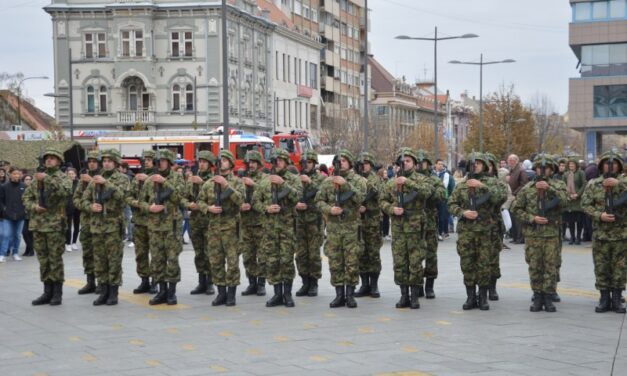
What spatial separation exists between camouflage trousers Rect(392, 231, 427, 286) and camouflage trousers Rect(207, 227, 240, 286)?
2.18 meters

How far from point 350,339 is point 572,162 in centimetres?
1291

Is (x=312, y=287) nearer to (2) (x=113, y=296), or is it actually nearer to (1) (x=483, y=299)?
(1) (x=483, y=299)

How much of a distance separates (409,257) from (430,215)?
87 cm

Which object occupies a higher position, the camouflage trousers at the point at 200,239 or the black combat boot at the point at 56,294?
the camouflage trousers at the point at 200,239

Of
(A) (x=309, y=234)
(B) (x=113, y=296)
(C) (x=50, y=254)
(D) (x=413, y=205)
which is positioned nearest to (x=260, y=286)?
Answer: (A) (x=309, y=234)

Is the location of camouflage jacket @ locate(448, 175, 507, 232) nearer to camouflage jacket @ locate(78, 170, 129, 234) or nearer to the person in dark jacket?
camouflage jacket @ locate(78, 170, 129, 234)

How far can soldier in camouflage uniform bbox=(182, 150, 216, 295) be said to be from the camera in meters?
14.8

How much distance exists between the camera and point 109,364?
388 inches

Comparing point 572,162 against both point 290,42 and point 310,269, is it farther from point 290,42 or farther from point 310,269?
point 290,42

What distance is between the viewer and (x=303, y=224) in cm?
1448

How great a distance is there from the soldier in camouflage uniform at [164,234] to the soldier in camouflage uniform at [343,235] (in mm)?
2063

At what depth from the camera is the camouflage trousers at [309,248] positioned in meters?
14.5

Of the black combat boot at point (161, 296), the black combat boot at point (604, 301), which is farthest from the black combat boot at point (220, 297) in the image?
the black combat boot at point (604, 301)

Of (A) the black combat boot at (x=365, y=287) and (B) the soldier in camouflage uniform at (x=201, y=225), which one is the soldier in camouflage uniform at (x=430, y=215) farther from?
(B) the soldier in camouflage uniform at (x=201, y=225)
